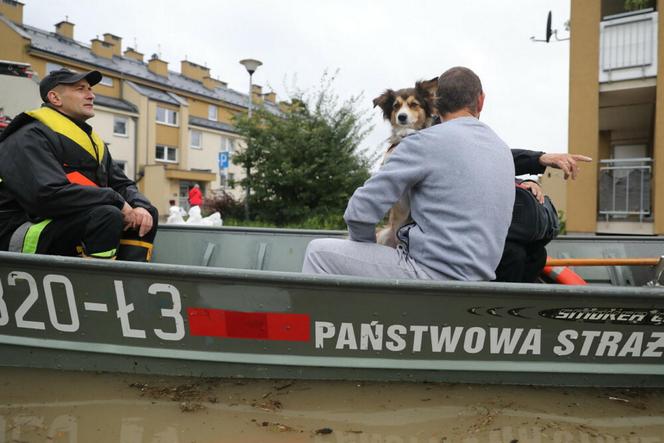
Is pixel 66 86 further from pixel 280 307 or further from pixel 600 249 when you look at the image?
pixel 600 249

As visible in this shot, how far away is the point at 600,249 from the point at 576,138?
23.6ft

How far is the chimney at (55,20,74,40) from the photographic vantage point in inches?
1478

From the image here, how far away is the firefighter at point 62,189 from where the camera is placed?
111 inches

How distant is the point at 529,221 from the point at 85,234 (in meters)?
2.63

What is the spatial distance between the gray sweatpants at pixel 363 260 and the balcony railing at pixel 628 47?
1055cm

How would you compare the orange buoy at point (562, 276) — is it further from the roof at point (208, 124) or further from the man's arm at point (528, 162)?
the roof at point (208, 124)

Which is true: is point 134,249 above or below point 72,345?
above

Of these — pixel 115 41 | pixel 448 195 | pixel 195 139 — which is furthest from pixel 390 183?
pixel 115 41

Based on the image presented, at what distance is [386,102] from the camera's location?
13.5 ft

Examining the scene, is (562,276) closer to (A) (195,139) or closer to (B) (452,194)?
(B) (452,194)

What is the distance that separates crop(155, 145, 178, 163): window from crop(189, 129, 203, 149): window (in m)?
2.57

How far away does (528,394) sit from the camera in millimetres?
2793

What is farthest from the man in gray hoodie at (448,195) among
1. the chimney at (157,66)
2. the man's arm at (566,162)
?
the chimney at (157,66)

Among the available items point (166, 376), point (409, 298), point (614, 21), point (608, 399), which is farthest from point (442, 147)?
point (614, 21)
